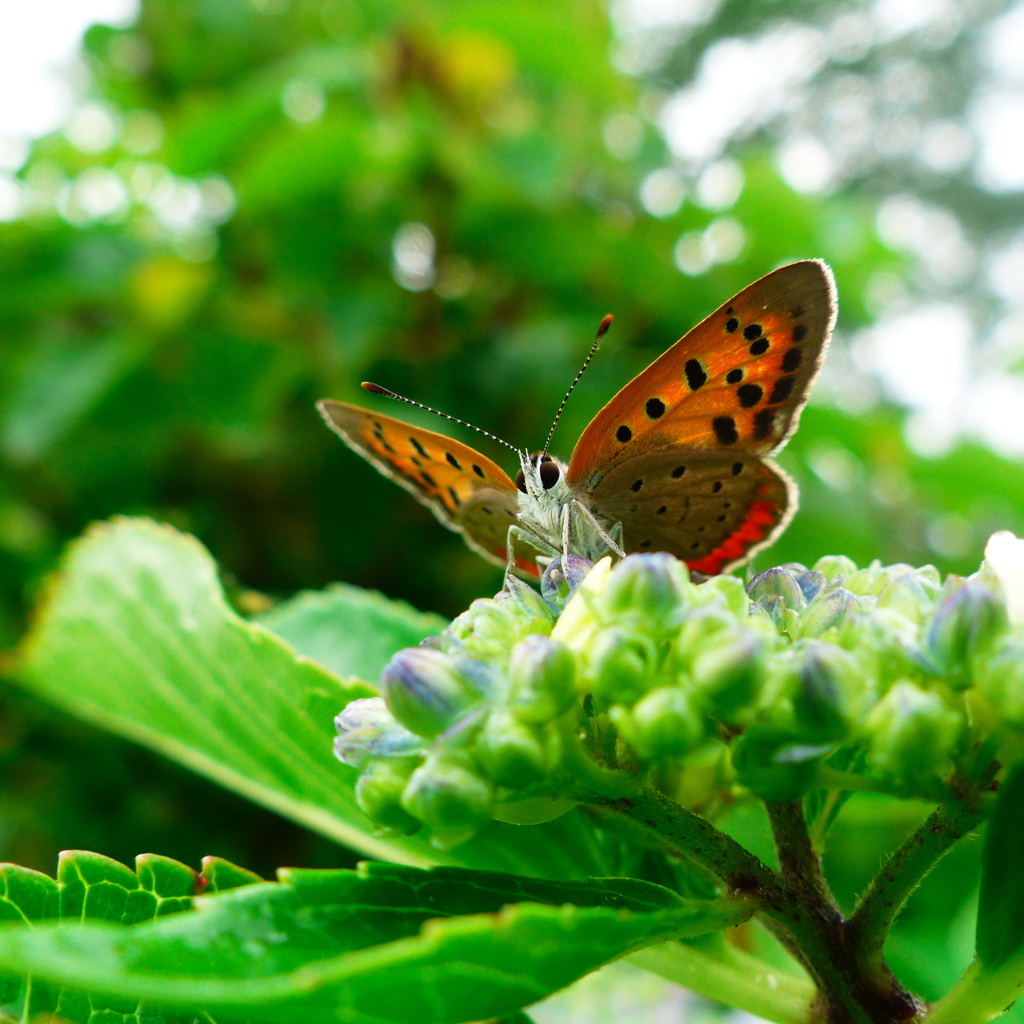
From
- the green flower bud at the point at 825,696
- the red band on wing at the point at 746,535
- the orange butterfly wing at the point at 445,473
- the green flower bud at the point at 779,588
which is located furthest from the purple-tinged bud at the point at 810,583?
the orange butterfly wing at the point at 445,473

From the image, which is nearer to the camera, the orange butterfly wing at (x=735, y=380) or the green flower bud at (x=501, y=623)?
the green flower bud at (x=501, y=623)

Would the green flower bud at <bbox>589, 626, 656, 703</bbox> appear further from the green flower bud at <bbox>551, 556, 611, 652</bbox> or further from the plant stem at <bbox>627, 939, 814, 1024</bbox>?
the plant stem at <bbox>627, 939, 814, 1024</bbox>

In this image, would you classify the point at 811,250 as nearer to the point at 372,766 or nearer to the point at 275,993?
the point at 372,766

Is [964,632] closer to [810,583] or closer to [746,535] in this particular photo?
[810,583]

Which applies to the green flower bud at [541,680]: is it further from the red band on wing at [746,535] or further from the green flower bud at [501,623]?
the red band on wing at [746,535]

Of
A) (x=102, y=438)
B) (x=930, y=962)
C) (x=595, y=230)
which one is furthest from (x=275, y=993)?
(x=595, y=230)

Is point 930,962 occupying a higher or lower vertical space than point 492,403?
lower

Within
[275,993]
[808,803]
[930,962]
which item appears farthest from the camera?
[930,962]

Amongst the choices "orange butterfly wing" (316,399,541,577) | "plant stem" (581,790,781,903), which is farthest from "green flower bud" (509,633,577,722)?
"orange butterfly wing" (316,399,541,577)
